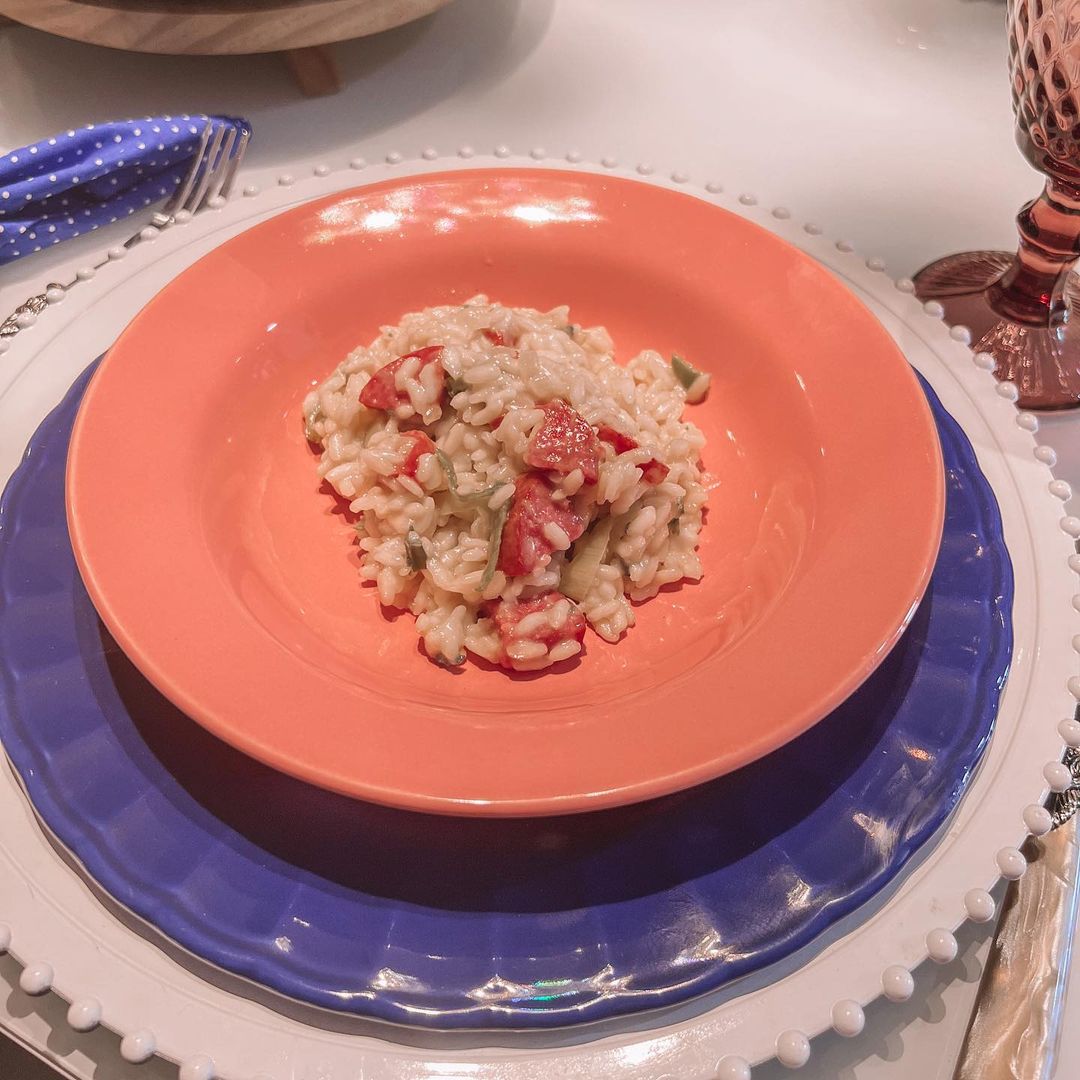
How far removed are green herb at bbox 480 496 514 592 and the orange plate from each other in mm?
140

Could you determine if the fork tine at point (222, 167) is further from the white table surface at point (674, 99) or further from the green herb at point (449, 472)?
the green herb at point (449, 472)

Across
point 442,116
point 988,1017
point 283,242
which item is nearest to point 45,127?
point 442,116

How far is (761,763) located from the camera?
44.4 inches

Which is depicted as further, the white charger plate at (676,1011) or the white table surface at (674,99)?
the white table surface at (674,99)

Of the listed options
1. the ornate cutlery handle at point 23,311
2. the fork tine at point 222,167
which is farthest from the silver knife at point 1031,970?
the fork tine at point 222,167

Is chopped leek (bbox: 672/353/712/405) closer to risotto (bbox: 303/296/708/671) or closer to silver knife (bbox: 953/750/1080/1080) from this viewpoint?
risotto (bbox: 303/296/708/671)

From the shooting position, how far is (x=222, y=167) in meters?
2.01

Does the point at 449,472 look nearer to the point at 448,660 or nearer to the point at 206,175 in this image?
the point at 448,660

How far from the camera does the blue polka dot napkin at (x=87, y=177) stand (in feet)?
6.03

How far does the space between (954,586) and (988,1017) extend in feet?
1.90

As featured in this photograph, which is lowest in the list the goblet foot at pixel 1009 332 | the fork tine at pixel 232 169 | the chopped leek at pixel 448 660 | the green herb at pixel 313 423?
the goblet foot at pixel 1009 332

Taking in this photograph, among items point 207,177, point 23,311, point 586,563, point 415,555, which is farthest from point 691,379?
point 23,311

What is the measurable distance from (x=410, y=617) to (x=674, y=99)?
1.79 meters

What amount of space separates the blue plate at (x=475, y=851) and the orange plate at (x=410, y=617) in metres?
0.14
